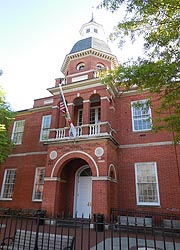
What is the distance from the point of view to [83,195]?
500 inches

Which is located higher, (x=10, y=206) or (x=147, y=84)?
(x=147, y=84)

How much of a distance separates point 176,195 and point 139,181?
2246 millimetres

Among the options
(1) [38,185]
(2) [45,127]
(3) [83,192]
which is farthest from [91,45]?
(1) [38,185]

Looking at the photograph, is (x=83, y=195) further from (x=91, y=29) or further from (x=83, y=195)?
(x=91, y=29)

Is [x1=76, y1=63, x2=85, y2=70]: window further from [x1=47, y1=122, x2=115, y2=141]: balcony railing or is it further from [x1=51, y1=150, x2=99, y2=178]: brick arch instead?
[x1=51, y1=150, x2=99, y2=178]: brick arch

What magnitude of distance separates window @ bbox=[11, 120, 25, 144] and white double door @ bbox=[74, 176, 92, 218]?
7.33m

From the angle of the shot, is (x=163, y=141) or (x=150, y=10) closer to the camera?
(x=150, y=10)

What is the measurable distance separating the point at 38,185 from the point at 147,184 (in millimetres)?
8213

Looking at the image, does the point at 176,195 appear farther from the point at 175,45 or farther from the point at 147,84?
the point at 175,45

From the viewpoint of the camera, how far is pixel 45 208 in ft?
36.0

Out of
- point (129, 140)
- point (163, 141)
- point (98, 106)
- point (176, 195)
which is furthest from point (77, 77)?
point (176, 195)

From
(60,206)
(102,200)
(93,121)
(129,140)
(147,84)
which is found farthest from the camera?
(93,121)

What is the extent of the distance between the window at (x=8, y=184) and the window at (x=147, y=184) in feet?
33.7

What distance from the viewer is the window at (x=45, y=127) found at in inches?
626
